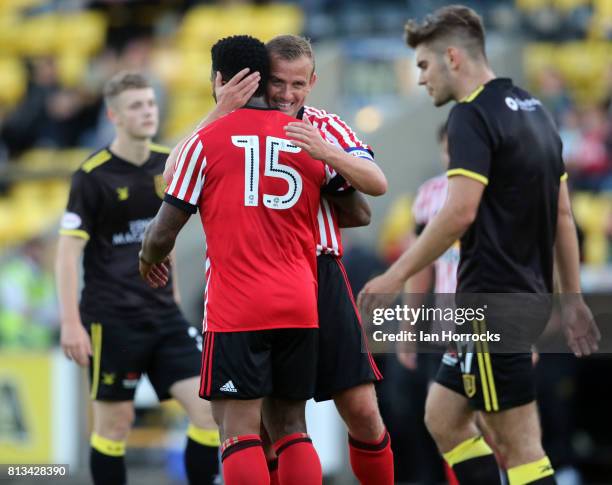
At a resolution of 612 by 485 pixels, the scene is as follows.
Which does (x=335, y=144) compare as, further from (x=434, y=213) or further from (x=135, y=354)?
(x=135, y=354)

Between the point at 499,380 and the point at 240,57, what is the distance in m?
1.87

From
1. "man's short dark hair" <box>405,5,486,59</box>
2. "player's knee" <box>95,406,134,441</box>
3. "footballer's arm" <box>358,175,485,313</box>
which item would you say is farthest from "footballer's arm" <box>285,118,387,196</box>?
"player's knee" <box>95,406,134,441</box>

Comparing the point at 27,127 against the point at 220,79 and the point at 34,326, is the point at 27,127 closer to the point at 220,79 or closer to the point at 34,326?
the point at 34,326

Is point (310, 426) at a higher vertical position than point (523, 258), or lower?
lower

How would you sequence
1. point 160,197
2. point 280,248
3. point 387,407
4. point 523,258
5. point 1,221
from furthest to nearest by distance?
1. point 1,221
2. point 387,407
3. point 160,197
4. point 523,258
5. point 280,248

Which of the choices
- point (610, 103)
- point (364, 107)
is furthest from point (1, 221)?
point (610, 103)

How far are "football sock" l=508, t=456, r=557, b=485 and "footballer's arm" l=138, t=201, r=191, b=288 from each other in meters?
1.87

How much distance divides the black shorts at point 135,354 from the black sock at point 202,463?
369 mm

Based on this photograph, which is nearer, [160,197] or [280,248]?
[280,248]

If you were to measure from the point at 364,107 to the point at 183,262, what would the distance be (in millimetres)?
2717

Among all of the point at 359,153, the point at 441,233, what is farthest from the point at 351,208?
the point at 441,233

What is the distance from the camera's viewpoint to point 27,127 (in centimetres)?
1606

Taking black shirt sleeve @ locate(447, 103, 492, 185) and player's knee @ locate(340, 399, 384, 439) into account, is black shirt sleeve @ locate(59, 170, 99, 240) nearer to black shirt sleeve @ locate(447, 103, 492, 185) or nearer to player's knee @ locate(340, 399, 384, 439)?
player's knee @ locate(340, 399, 384, 439)

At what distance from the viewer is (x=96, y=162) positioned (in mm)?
7066
